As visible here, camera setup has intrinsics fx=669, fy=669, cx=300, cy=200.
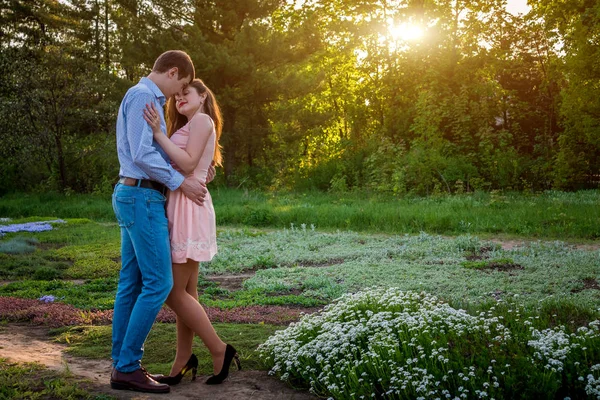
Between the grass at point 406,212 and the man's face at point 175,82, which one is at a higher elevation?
the man's face at point 175,82

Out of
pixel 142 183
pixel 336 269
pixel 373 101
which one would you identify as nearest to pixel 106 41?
pixel 373 101

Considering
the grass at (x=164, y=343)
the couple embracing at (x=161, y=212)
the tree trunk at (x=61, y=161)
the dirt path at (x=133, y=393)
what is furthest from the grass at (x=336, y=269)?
the tree trunk at (x=61, y=161)

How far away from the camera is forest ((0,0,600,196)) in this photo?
20.5 m

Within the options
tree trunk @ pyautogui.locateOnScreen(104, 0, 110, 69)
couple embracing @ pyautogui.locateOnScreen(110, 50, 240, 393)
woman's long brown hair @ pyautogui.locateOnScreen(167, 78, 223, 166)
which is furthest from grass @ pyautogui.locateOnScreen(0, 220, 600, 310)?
tree trunk @ pyautogui.locateOnScreen(104, 0, 110, 69)

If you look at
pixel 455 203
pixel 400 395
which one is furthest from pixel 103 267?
pixel 455 203

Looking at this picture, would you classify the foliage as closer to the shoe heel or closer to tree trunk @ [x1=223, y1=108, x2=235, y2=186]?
the shoe heel

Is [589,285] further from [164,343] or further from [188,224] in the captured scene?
[188,224]

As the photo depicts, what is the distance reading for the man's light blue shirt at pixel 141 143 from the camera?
434cm

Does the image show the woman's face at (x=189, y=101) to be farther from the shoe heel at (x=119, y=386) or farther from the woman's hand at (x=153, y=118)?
the shoe heel at (x=119, y=386)

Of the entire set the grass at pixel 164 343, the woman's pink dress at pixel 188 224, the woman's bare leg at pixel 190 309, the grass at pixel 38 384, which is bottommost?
the grass at pixel 164 343

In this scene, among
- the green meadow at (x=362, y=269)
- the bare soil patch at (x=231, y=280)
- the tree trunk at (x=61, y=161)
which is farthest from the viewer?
the tree trunk at (x=61, y=161)

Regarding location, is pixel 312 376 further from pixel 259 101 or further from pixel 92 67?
pixel 92 67

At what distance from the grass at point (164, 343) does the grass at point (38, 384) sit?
69 centimetres

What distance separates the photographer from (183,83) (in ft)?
15.1
